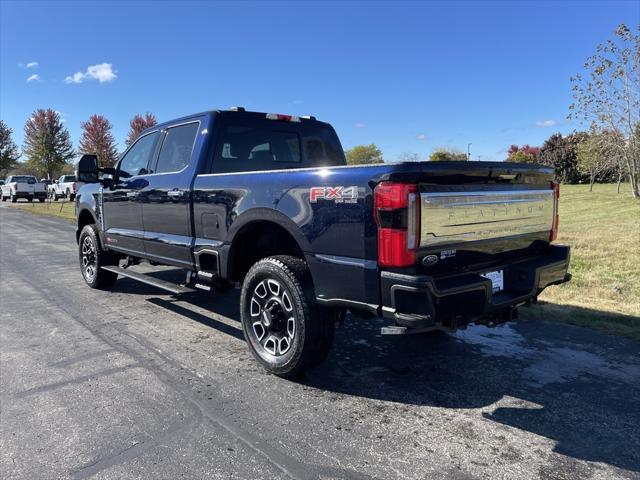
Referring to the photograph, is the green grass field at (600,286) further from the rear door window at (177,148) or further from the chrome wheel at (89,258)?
the chrome wheel at (89,258)

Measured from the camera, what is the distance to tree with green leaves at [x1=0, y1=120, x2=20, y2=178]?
59875 mm

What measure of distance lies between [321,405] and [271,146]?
113 inches

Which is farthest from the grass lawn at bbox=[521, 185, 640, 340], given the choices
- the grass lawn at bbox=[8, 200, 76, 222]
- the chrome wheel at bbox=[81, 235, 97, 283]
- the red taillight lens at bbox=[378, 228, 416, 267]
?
the grass lawn at bbox=[8, 200, 76, 222]

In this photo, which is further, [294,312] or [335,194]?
[294,312]

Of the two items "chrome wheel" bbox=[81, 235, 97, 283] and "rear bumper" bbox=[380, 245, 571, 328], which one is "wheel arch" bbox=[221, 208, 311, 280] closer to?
"rear bumper" bbox=[380, 245, 571, 328]

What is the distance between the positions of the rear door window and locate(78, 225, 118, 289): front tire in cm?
197

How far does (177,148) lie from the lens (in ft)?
17.2

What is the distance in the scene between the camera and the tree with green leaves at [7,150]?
196ft

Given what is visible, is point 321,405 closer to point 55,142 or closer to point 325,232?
point 325,232

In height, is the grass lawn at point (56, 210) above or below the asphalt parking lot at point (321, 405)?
above

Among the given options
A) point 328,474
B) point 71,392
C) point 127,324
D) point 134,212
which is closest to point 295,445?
point 328,474

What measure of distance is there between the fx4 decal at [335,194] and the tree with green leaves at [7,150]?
68.4m

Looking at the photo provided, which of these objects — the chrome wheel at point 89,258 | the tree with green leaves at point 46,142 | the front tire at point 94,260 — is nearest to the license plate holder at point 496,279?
the front tire at point 94,260

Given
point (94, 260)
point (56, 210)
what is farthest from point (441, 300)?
point (56, 210)
